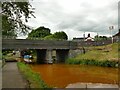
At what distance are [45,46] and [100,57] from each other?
1416 cm

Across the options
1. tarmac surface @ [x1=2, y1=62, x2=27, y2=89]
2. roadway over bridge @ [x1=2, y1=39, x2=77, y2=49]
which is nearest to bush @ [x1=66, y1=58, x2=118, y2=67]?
roadway over bridge @ [x1=2, y1=39, x2=77, y2=49]

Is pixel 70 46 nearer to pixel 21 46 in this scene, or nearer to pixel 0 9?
pixel 21 46

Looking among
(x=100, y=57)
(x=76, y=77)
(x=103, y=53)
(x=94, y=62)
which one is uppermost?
(x=103, y=53)

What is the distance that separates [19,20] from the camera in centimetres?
1869

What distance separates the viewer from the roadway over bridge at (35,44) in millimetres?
58769

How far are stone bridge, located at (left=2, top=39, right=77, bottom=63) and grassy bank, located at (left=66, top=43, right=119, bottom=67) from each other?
4380 mm

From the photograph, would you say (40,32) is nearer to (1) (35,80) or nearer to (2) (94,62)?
(2) (94,62)

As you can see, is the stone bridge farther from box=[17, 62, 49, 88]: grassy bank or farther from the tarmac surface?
box=[17, 62, 49, 88]: grassy bank

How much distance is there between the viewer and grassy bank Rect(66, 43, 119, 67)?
163ft

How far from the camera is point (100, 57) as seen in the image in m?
54.7

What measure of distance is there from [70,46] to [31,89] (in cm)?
5476

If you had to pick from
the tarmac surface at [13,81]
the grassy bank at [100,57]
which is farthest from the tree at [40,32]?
the tarmac surface at [13,81]

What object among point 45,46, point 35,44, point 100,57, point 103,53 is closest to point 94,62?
point 100,57

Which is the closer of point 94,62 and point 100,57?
point 94,62
